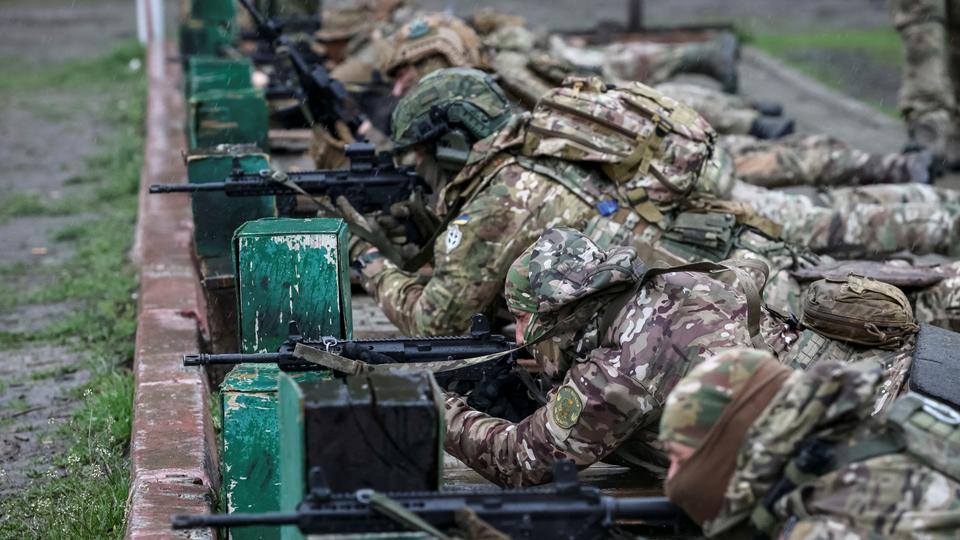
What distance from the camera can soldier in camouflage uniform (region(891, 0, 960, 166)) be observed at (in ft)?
29.5

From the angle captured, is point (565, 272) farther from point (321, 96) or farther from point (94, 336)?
point (321, 96)

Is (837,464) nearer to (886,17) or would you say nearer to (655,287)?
(655,287)

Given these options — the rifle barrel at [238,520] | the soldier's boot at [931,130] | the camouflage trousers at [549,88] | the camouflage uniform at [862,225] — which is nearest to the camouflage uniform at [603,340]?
the rifle barrel at [238,520]

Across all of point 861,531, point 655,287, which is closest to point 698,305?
point 655,287

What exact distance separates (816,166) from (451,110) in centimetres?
304

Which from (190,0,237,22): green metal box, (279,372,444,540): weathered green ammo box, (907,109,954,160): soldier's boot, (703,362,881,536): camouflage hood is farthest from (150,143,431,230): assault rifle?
(190,0,237,22): green metal box

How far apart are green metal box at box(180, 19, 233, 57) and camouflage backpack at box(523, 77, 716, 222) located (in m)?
6.95

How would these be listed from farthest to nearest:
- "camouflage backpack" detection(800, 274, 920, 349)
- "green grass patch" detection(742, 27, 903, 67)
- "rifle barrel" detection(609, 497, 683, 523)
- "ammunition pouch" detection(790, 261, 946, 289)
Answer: "green grass patch" detection(742, 27, 903, 67) → "ammunition pouch" detection(790, 261, 946, 289) → "camouflage backpack" detection(800, 274, 920, 349) → "rifle barrel" detection(609, 497, 683, 523)

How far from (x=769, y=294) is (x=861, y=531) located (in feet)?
7.67

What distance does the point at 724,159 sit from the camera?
18.8ft

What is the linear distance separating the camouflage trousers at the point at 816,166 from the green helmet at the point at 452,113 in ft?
8.24

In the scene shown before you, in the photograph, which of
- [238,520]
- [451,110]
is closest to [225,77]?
[451,110]

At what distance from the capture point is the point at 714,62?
11.0 m

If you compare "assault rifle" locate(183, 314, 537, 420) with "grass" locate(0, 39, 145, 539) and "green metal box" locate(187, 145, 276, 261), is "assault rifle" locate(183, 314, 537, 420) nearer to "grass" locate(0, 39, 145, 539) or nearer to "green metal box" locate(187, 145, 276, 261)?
"grass" locate(0, 39, 145, 539)
